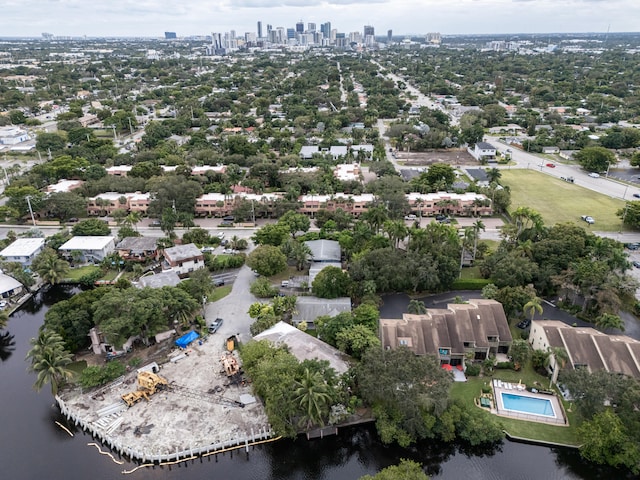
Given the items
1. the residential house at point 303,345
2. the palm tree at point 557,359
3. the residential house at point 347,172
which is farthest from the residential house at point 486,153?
the residential house at point 303,345

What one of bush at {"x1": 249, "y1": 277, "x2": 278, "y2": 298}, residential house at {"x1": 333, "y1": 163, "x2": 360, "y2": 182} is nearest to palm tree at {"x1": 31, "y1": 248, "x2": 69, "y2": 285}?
bush at {"x1": 249, "y1": 277, "x2": 278, "y2": 298}

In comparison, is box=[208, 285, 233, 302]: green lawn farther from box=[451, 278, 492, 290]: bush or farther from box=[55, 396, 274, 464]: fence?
box=[451, 278, 492, 290]: bush

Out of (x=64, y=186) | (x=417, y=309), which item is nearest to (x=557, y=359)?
(x=417, y=309)

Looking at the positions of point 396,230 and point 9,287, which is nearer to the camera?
point 9,287

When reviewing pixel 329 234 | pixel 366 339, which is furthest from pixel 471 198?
pixel 366 339

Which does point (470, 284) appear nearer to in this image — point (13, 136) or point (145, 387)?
point (145, 387)

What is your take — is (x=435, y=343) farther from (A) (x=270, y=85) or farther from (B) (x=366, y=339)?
(A) (x=270, y=85)
